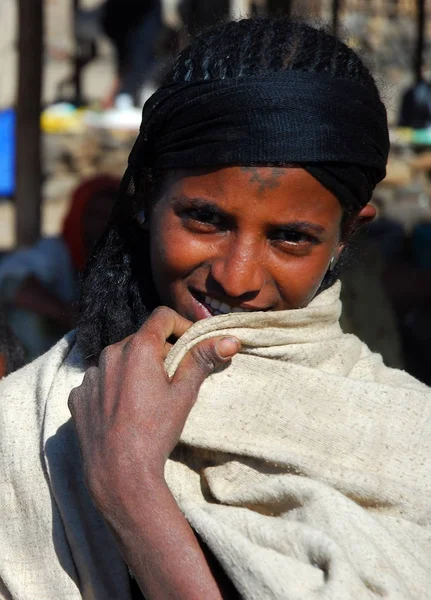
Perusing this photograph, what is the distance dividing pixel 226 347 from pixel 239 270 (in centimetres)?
14

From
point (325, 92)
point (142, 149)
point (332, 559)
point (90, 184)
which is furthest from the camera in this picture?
point (90, 184)

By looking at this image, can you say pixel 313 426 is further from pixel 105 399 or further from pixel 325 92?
pixel 325 92

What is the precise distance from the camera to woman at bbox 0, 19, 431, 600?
1.60 meters

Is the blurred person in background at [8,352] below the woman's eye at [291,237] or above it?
below

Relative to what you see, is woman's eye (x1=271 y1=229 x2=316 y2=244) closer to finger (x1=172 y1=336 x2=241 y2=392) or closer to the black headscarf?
the black headscarf

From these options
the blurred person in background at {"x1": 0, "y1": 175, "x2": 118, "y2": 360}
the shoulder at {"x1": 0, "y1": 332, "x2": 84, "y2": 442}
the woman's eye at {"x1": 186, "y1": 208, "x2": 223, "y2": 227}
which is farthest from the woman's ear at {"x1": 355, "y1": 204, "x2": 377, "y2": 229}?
the blurred person in background at {"x1": 0, "y1": 175, "x2": 118, "y2": 360}

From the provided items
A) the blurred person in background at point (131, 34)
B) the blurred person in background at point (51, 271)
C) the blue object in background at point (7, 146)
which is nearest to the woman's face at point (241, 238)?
the blurred person in background at point (51, 271)

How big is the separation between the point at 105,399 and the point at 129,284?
356mm

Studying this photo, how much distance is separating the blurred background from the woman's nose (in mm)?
465

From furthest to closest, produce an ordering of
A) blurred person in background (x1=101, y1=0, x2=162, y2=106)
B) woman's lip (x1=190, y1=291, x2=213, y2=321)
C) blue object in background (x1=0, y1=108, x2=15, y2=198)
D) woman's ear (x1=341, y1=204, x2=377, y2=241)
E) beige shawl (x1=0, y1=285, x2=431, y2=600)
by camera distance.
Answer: blurred person in background (x1=101, y1=0, x2=162, y2=106) < blue object in background (x1=0, y1=108, x2=15, y2=198) < woman's ear (x1=341, y1=204, x2=377, y2=241) < woman's lip (x1=190, y1=291, x2=213, y2=321) < beige shawl (x1=0, y1=285, x2=431, y2=600)

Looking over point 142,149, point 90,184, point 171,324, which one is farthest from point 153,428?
point 90,184

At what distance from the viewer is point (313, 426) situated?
1.73m

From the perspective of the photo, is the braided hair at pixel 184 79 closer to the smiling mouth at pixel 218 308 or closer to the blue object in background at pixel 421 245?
the smiling mouth at pixel 218 308

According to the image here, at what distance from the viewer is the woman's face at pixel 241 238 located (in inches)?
68.2
